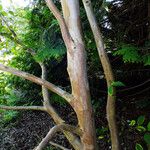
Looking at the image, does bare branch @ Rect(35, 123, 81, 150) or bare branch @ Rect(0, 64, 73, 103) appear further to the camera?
bare branch @ Rect(0, 64, 73, 103)

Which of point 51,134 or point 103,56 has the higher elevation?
point 103,56

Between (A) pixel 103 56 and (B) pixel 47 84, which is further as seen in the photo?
(B) pixel 47 84

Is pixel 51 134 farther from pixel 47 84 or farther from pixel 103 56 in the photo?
pixel 103 56

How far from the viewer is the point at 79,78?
2787 mm

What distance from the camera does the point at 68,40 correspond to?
2812 millimetres

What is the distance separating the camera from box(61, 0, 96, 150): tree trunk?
9.14 ft

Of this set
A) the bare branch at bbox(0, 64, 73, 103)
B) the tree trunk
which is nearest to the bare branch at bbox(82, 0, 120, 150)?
the tree trunk

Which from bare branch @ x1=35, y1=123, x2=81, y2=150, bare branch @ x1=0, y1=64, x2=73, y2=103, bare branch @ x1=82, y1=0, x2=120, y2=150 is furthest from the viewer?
bare branch @ x1=0, y1=64, x2=73, y2=103

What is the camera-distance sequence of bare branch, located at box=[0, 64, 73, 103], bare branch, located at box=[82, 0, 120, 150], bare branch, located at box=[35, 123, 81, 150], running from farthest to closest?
bare branch, located at box=[0, 64, 73, 103] → bare branch, located at box=[82, 0, 120, 150] → bare branch, located at box=[35, 123, 81, 150]

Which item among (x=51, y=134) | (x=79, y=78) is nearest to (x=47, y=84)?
(x=79, y=78)

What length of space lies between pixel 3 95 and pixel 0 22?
234 centimetres

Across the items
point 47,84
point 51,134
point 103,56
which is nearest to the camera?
point 51,134

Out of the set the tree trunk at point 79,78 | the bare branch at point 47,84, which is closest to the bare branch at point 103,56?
the tree trunk at point 79,78

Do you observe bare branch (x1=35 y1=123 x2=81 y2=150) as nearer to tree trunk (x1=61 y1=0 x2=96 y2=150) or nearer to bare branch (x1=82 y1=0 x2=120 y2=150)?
tree trunk (x1=61 y1=0 x2=96 y2=150)
